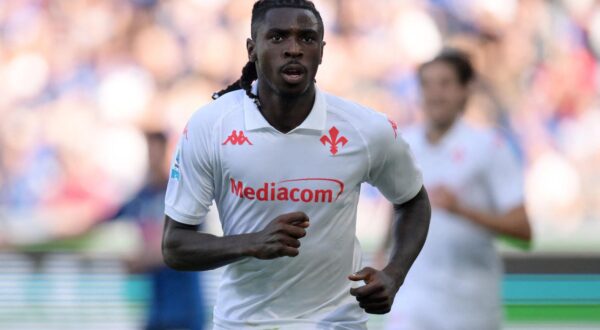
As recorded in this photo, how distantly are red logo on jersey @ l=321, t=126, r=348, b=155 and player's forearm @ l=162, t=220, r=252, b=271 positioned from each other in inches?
17.2

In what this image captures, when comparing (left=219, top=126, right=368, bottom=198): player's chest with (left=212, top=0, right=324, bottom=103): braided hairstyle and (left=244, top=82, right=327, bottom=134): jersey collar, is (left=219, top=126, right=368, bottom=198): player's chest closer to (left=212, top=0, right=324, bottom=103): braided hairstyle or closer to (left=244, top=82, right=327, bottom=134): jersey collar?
(left=244, top=82, right=327, bottom=134): jersey collar

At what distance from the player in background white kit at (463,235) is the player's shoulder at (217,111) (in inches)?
72.6

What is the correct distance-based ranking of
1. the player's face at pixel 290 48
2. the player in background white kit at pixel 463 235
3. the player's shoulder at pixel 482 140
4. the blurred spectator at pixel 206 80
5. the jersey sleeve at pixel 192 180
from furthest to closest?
the blurred spectator at pixel 206 80 < the player's shoulder at pixel 482 140 < the player in background white kit at pixel 463 235 < the jersey sleeve at pixel 192 180 < the player's face at pixel 290 48

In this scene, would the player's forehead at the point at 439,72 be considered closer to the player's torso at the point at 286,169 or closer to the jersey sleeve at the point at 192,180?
the player's torso at the point at 286,169

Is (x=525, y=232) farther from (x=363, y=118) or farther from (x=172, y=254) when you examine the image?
(x=172, y=254)

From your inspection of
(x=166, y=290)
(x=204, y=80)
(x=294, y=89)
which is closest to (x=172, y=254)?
(x=294, y=89)

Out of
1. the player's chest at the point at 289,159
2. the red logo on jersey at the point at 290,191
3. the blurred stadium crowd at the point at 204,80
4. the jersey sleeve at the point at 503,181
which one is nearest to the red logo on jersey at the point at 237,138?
the player's chest at the point at 289,159

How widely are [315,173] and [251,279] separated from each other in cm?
39

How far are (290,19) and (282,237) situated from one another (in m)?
0.70

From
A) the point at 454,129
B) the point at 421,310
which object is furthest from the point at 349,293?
the point at 454,129

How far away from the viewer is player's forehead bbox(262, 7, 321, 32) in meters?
3.51

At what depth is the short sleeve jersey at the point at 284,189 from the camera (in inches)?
141

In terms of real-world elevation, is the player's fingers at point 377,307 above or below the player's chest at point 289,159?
below

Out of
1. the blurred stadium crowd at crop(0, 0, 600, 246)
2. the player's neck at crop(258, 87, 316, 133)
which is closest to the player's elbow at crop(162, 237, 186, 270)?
the player's neck at crop(258, 87, 316, 133)
